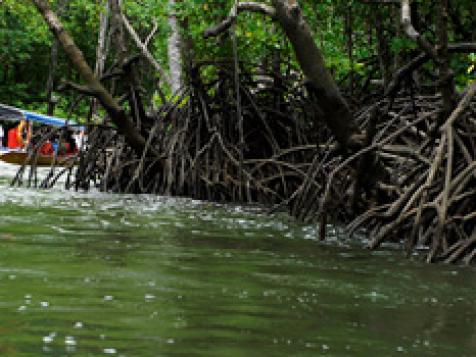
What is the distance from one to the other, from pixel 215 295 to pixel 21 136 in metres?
24.1

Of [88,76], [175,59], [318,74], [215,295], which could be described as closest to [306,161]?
[88,76]

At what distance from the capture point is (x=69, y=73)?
130ft

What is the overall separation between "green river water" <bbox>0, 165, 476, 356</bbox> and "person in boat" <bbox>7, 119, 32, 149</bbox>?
65.4 feet

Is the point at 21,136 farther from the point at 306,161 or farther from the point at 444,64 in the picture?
the point at 444,64

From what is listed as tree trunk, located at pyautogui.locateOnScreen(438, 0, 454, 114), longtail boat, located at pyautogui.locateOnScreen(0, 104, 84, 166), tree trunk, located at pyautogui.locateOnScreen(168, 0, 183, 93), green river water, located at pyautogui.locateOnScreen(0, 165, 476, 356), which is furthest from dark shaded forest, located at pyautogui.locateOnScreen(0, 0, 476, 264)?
tree trunk, located at pyautogui.locateOnScreen(168, 0, 183, 93)

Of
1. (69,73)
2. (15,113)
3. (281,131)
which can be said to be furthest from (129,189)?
(69,73)

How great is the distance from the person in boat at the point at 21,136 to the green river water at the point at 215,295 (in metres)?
19.9

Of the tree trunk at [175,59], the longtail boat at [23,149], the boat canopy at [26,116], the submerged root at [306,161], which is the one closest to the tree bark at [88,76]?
the submerged root at [306,161]

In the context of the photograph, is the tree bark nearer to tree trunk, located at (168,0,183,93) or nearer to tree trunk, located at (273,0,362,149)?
tree trunk, located at (273,0,362,149)

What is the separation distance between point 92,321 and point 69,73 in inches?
1443

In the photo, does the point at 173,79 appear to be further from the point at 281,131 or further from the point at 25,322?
the point at 25,322

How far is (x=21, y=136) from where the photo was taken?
1092 inches

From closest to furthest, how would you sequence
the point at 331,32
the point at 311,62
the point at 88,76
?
1. the point at 311,62
2. the point at 88,76
3. the point at 331,32

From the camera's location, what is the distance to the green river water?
3342 mm
